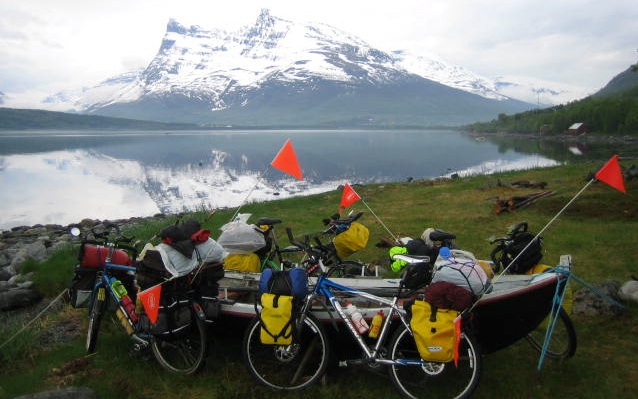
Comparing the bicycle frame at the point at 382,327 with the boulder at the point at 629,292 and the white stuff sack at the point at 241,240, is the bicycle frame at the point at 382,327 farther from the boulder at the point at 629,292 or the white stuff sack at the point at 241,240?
the boulder at the point at 629,292

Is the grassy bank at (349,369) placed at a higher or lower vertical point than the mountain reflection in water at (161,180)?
higher

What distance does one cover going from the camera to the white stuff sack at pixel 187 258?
16.0 ft

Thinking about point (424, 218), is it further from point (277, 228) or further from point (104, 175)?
point (104, 175)

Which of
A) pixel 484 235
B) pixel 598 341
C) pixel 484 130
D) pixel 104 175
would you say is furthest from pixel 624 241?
pixel 484 130

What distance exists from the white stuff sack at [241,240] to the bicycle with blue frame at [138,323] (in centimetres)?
140

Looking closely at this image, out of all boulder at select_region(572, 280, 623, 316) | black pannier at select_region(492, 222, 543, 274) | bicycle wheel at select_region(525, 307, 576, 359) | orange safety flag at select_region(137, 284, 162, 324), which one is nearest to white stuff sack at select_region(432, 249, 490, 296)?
bicycle wheel at select_region(525, 307, 576, 359)

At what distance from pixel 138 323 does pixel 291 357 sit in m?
2.03

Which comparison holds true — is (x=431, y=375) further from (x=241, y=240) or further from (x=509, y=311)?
(x=241, y=240)

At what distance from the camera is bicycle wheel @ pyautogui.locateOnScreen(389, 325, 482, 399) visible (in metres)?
4.13

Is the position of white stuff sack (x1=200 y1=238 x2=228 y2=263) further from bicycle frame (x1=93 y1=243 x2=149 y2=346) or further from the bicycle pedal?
the bicycle pedal

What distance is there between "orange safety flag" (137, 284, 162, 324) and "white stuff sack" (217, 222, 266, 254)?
178 centimetres

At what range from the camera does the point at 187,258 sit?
495cm

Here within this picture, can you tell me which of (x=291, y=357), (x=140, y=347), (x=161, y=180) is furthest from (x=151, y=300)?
(x=161, y=180)

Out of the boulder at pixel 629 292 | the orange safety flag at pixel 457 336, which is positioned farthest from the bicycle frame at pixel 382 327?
the boulder at pixel 629 292
